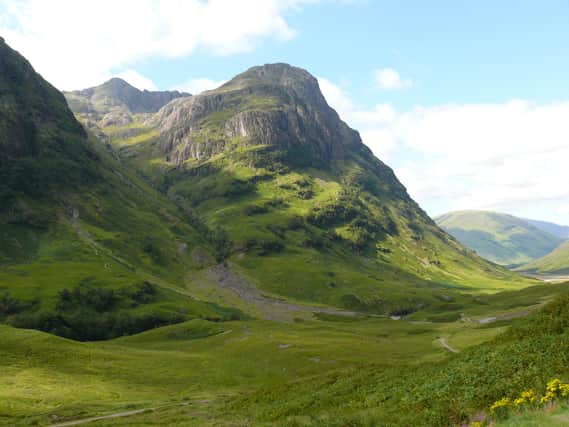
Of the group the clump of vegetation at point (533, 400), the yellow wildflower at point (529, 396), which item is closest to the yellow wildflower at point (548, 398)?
the clump of vegetation at point (533, 400)

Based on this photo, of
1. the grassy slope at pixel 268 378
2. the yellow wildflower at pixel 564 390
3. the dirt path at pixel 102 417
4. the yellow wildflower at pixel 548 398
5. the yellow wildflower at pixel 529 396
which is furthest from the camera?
the dirt path at pixel 102 417

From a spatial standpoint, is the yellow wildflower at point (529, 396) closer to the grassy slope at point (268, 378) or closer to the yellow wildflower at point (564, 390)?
the yellow wildflower at point (564, 390)

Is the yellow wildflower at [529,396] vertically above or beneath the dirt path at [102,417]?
above

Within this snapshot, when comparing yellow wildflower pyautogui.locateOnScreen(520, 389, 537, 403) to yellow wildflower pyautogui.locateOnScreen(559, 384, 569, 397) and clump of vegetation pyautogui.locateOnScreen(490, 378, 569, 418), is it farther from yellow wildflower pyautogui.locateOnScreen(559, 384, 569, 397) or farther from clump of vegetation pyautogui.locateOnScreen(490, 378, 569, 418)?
yellow wildflower pyautogui.locateOnScreen(559, 384, 569, 397)

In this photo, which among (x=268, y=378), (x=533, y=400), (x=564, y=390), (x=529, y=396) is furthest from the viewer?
(x=268, y=378)

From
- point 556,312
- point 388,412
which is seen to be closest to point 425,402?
point 388,412

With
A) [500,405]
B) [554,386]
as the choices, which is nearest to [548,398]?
[554,386]

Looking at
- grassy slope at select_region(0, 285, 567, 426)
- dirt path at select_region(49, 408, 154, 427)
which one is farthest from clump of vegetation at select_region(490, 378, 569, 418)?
dirt path at select_region(49, 408, 154, 427)

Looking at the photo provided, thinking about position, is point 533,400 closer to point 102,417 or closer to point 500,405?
point 500,405

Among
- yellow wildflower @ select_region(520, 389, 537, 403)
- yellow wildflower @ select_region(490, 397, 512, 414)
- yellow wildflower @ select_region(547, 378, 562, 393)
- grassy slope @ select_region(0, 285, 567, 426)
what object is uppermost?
yellow wildflower @ select_region(547, 378, 562, 393)

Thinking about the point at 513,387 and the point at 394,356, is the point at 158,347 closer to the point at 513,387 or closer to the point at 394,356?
the point at 394,356

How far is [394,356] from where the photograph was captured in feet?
339

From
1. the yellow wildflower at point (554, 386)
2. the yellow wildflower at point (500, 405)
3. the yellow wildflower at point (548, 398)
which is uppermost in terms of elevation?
the yellow wildflower at point (554, 386)

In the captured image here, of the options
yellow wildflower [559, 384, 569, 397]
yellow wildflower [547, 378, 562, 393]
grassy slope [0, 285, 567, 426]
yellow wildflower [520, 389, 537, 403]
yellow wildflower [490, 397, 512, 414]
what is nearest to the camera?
yellow wildflower [559, 384, 569, 397]
